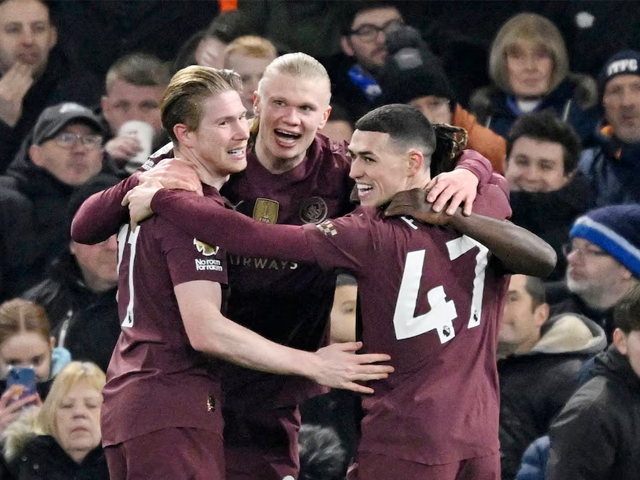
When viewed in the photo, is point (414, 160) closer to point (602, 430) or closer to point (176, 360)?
point (176, 360)

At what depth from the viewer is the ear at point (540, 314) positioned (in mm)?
6277

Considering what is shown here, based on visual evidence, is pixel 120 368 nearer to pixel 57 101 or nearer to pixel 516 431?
Result: pixel 516 431

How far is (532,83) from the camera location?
739 centimetres

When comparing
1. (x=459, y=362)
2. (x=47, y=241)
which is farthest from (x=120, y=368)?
(x=47, y=241)

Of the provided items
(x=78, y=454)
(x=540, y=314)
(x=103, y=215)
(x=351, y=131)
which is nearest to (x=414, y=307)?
(x=103, y=215)

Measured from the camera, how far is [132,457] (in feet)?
15.1

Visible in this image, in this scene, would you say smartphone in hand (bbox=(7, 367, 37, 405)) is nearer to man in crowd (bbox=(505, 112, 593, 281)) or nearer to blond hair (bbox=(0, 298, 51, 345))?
blond hair (bbox=(0, 298, 51, 345))

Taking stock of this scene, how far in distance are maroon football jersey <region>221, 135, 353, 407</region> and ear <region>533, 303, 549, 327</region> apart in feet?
4.03

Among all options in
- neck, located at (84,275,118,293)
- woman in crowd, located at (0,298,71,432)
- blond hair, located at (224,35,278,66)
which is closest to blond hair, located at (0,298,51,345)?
woman in crowd, located at (0,298,71,432)

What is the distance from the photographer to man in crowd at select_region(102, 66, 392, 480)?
180 inches

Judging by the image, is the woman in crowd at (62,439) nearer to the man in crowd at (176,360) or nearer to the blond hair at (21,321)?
the blond hair at (21,321)

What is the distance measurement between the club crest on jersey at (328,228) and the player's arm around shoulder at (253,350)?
1.22ft

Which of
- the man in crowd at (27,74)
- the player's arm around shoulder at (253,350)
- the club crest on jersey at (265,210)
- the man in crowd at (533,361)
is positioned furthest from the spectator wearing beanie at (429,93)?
the player's arm around shoulder at (253,350)

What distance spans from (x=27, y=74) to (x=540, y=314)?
10.2 ft
